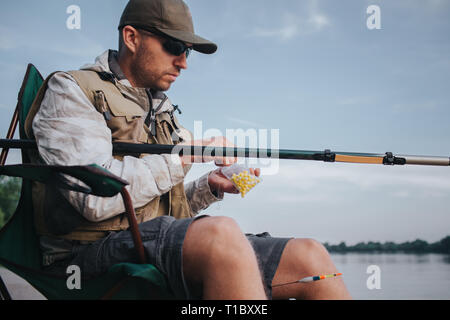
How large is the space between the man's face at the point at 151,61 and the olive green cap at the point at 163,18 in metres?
0.06

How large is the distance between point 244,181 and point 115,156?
0.65 meters

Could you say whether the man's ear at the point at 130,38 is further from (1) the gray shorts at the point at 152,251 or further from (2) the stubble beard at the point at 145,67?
(1) the gray shorts at the point at 152,251

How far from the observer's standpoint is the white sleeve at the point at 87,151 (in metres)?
1.92

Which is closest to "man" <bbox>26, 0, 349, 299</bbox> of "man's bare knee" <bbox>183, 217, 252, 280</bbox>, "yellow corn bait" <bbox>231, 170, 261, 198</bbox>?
"man's bare knee" <bbox>183, 217, 252, 280</bbox>

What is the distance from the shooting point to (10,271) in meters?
2.21

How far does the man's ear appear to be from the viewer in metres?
2.51

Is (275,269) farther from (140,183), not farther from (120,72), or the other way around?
(120,72)

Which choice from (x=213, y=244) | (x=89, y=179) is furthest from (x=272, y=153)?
(x=89, y=179)

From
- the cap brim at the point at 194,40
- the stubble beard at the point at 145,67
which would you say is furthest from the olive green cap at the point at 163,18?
the stubble beard at the point at 145,67

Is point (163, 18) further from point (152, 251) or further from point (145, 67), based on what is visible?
point (152, 251)

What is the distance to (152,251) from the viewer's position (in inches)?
71.2
